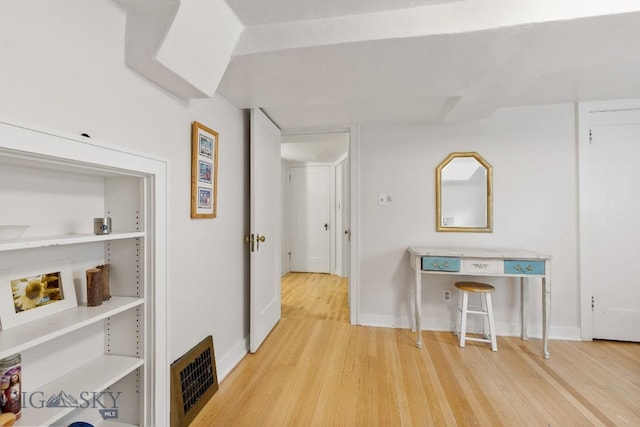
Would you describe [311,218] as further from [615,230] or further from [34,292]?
[34,292]

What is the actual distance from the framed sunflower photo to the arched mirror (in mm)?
2641

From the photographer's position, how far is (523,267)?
2164 millimetres

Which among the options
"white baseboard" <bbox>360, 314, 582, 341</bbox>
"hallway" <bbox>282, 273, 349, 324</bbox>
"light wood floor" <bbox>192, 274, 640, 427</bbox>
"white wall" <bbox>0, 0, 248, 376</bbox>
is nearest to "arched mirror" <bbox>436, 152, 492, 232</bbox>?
"white baseboard" <bbox>360, 314, 582, 341</bbox>

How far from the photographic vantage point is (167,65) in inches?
46.7

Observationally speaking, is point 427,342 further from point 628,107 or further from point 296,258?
point 296,258

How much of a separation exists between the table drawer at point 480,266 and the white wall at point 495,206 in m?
0.42

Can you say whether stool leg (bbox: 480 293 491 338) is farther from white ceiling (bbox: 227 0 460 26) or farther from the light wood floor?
white ceiling (bbox: 227 0 460 26)

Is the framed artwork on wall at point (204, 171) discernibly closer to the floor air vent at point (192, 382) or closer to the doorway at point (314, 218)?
the floor air vent at point (192, 382)

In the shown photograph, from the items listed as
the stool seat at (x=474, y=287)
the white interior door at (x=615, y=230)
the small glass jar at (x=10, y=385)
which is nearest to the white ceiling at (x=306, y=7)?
the small glass jar at (x=10, y=385)

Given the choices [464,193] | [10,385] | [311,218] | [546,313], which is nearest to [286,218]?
[311,218]

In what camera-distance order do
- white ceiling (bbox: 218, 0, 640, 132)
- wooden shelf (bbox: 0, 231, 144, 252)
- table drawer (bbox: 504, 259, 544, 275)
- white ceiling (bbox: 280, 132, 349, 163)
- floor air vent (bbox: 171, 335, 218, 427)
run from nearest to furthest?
wooden shelf (bbox: 0, 231, 144, 252), white ceiling (bbox: 218, 0, 640, 132), floor air vent (bbox: 171, 335, 218, 427), table drawer (bbox: 504, 259, 544, 275), white ceiling (bbox: 280, 132, 349, 163)

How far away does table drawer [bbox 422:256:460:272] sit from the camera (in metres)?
2.27

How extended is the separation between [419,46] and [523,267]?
6.03 ft

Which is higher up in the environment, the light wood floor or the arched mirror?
the arched mirror
